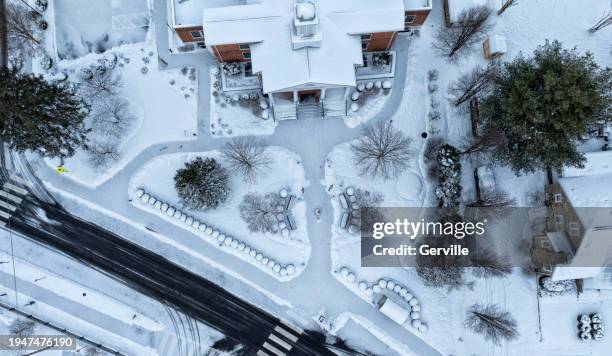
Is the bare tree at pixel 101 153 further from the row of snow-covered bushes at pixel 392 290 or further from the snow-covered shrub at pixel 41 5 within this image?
the row of snow-covered bushes at pixel 392 290

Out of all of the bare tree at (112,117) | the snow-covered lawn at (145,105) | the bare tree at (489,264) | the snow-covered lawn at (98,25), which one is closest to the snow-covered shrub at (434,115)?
the bare tree at (489,264)

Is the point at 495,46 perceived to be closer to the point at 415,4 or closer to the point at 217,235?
the point at 415,4

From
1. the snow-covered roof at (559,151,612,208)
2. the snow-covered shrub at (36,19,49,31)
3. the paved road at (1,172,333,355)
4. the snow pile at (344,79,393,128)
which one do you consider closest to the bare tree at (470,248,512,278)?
the snow-covered roof at (559,151,612,208)

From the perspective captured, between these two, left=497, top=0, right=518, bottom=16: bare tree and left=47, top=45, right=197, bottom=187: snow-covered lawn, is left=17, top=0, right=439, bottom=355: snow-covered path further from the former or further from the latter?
left=497, top=0, right=518, bottom=16: bare tree

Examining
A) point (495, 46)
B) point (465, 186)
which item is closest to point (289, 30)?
point (495, 46)

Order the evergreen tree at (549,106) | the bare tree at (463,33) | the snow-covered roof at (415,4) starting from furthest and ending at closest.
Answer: the bare tree at (463,33)
the snow-covered roof at (415,4)
the evergreen tree at (549,106)

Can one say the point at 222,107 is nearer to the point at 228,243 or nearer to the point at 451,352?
the point at 228,243
